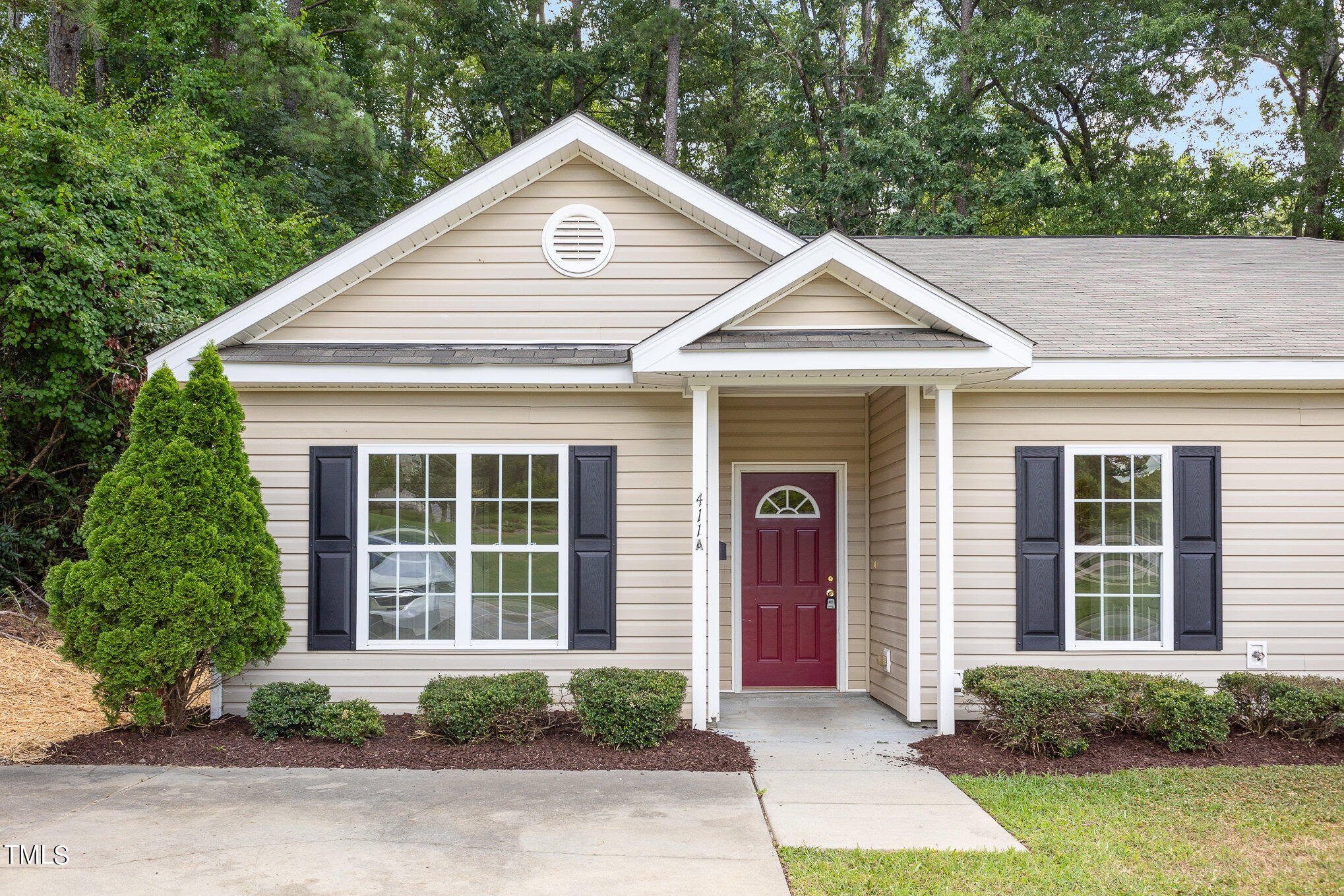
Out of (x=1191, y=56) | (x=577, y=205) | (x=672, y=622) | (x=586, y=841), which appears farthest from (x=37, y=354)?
(x=1191, y=56)

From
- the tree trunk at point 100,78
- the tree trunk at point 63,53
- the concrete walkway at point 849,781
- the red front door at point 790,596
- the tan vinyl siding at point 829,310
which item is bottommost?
the concrete walkway at point 849,781

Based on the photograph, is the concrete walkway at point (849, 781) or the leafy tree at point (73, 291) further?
the leafy tree at point (73, 291)

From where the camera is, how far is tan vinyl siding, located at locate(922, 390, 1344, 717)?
290 inches

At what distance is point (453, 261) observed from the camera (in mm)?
7730

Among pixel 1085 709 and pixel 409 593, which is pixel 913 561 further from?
pixel 409 593

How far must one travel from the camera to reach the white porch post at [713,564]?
7254 mm

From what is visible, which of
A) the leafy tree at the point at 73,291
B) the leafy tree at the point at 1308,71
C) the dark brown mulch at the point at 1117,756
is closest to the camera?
A: the dark brown mulch at the point at 1117,756

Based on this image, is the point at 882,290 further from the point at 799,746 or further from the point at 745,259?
the point at 799,746

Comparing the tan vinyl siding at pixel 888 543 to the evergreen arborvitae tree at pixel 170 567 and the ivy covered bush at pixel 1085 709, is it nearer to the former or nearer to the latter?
the ivy covered bush at pixel 1085 709

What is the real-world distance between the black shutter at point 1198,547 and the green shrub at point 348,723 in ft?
20.1

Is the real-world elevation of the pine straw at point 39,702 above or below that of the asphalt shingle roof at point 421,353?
below

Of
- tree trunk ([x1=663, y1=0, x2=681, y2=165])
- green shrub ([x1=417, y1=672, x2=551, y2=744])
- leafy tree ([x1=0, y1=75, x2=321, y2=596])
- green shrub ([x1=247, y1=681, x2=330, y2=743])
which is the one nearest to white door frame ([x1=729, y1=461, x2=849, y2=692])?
green shrub ([x1=417, y1=672, x2=551, y2=744])

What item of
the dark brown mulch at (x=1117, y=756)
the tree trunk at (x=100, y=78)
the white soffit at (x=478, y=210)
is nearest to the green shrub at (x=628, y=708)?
the dark brown mulch at (x=1117, y=756)

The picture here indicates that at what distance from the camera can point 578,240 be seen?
775 cm
